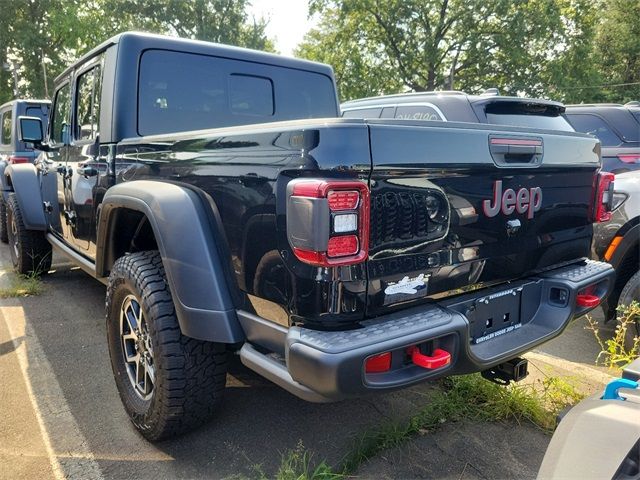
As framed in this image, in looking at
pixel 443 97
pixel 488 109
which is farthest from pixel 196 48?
pixel 443 97

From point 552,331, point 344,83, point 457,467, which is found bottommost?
point 457,467

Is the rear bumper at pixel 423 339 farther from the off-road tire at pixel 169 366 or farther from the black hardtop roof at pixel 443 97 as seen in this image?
the black hardtop roof at pixel 443 97

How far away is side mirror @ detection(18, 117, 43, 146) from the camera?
14.2 feet

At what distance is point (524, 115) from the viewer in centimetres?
486

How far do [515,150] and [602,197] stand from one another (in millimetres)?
929

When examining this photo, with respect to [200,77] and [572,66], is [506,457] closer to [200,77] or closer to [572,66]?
[200,77]

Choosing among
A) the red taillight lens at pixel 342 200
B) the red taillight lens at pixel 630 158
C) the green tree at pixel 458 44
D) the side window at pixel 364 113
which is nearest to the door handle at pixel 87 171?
the red taillight lens at pixel 342 200

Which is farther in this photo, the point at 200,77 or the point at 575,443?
the point at 200,77

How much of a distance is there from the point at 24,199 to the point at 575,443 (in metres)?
5.13

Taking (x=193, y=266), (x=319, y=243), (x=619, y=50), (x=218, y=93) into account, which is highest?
(x=619, y=50)

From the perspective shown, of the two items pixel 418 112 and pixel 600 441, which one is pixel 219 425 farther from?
pixel 418 112

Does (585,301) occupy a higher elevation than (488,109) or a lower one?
lower

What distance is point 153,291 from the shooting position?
2330 mm

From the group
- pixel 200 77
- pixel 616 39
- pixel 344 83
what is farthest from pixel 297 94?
pixel 616 39
